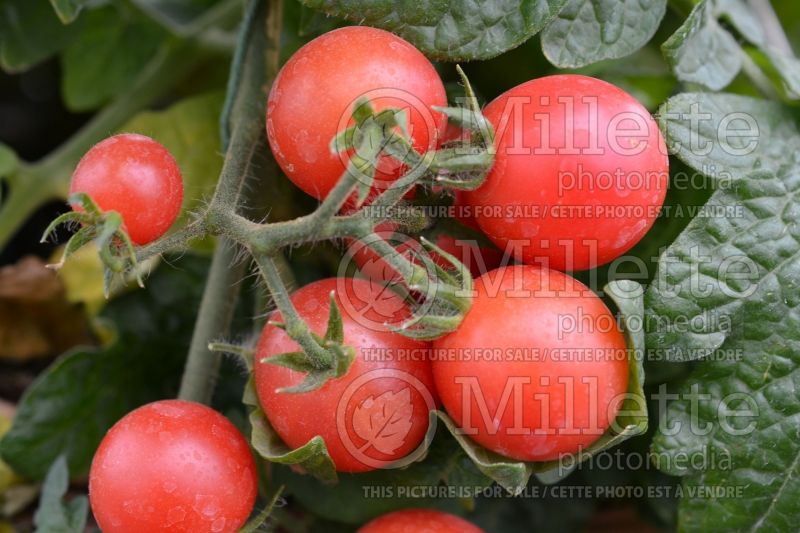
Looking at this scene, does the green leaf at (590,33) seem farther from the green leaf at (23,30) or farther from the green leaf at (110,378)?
the green leaf at (23,30)

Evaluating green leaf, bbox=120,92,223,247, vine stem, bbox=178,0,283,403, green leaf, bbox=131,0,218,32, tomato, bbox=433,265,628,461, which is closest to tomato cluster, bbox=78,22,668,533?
tomato, bbox=433,265,628,461

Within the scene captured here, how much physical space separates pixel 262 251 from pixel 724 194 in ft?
1.22

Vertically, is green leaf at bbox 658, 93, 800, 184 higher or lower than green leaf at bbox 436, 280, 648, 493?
higher

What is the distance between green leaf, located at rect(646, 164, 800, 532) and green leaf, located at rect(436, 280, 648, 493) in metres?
0.10

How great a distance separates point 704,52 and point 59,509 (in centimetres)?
72

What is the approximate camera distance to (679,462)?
681 millimetres

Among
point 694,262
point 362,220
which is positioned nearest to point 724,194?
point 694,262

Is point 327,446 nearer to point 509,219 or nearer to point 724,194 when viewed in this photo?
point 509,219

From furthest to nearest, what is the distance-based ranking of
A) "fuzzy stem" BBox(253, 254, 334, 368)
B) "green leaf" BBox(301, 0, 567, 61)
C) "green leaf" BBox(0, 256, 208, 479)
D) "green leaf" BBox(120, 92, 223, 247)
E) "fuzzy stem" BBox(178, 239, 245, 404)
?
1. "green leaf" BBox(120, 92, 223, 247)
2. "green leaf" BBox(0, 256, 208, 479)
3. "fuzzy stem" BBox(178, 239, 245, 404)
4. "green leaf" BBox(301, 0, 567, 61)
5. "fuzzy stem" BBox(253, 254, 334, 368)

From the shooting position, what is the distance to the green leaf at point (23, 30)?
1.05m

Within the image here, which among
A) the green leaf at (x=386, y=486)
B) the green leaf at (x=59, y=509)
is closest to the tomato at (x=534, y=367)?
the green leaf at (x=386, y=486)

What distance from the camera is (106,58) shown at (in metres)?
1.19

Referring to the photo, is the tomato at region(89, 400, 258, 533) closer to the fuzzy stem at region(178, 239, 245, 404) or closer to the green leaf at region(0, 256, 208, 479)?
the fuzzy stem at region(178, 239, 245, 404)

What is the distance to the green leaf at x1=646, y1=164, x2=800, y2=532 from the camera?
0.67 m
